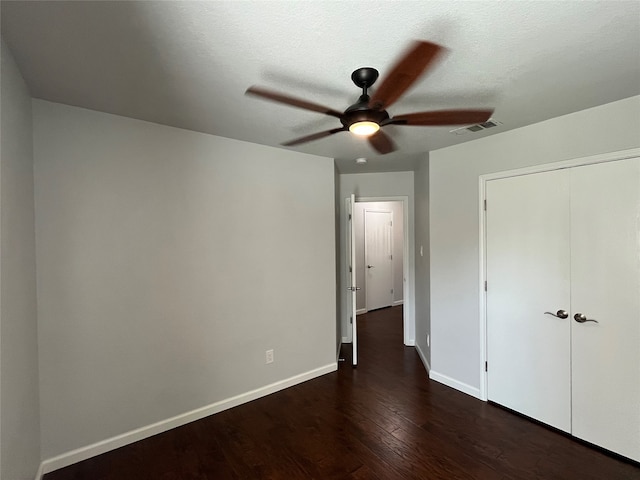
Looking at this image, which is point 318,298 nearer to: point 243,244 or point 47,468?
point 243,244

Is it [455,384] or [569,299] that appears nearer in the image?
[569,299]

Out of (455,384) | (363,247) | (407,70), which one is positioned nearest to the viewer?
(407,70)

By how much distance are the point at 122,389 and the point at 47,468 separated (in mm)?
562

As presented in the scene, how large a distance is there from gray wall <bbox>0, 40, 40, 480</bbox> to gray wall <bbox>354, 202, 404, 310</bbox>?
177 inches

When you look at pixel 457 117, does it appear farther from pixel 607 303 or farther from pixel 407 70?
pixel 607 303

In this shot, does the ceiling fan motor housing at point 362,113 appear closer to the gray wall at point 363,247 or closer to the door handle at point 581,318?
the door handle at point 581,318

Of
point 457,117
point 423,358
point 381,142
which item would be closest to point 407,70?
point 457,117

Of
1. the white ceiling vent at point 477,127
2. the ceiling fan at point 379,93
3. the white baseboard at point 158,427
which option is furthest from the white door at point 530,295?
the white baseboard at point 158,427

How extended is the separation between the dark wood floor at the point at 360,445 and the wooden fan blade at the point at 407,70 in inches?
91.7

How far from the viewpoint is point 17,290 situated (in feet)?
4.94

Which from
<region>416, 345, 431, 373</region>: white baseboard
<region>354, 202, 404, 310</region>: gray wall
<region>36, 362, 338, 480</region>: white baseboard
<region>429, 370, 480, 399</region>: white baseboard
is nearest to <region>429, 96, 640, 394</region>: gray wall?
<region>429, 370, 480, 399</region>: white baseboard

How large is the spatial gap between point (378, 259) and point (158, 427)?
4.85m

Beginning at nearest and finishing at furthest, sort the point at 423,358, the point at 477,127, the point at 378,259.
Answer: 1. the point at 477,127
2. the point at 423,358
3. the point at 378,259

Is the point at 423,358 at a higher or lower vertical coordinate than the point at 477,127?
lower
